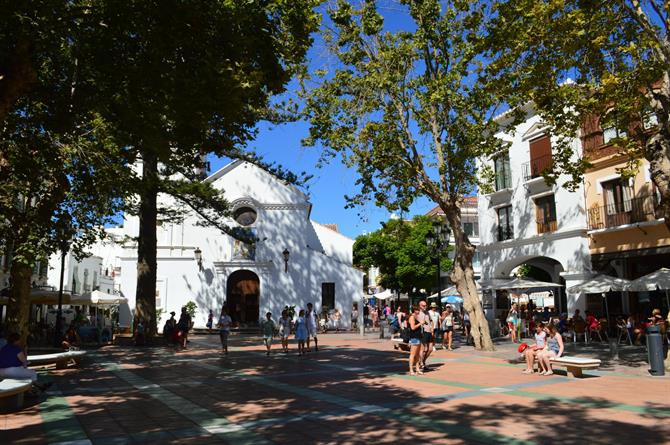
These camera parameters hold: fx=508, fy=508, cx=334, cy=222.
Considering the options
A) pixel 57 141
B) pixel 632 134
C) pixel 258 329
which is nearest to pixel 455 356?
pixel 632 134

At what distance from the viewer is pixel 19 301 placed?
1153cm

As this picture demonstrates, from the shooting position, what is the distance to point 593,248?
23391 millimetres

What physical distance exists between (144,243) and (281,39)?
49.1ft

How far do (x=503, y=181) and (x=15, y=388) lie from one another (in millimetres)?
25678

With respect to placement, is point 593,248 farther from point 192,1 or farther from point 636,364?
point 192,1

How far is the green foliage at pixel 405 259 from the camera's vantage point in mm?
46188

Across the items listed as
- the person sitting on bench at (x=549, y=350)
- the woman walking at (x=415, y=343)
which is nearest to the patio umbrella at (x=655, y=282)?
the person sitting on bench at (x=549, y=350)

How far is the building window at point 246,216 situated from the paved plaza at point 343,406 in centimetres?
2080

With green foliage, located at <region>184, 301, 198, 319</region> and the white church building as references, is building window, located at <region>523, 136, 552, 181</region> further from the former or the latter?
green foliage, located at <region>184, 301, 198, 319</region>

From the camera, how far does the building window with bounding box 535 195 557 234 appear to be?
25.5 meters

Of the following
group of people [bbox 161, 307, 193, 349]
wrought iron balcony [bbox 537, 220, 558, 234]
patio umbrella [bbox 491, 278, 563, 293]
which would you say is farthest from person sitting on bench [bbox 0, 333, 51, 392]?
wrought iron balcony [bbox 537, 220, 558, 234]

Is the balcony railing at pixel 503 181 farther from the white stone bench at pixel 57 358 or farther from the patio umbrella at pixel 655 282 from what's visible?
the white stone bench at pixel 57 358

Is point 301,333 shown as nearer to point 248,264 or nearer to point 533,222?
point 533,222

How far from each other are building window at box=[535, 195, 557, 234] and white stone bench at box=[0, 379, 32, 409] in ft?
76.7
